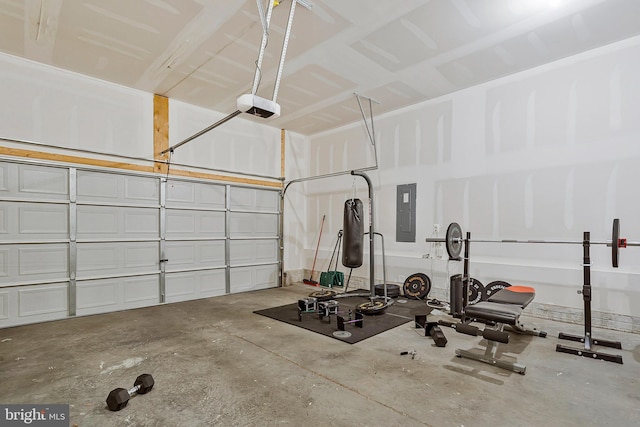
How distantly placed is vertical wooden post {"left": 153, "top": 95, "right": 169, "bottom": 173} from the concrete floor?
2824 mm

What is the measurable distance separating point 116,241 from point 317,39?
435 cm

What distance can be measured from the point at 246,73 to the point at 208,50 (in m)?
0.71

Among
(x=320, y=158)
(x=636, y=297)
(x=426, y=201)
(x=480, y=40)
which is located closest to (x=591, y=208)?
(x=636, y=297)

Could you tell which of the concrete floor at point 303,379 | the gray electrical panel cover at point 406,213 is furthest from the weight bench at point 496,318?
the gray electrical panel cover at point 406,213

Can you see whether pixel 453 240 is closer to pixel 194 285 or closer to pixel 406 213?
pixel 406 213

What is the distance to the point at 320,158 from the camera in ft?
24.8

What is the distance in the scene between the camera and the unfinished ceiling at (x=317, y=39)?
10.9ft

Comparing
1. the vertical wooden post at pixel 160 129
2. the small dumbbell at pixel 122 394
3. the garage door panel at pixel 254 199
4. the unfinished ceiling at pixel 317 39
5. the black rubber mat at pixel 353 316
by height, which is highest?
the unfinished ceiling at pixel 317 39

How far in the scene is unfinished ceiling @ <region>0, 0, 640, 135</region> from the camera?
10.9ft

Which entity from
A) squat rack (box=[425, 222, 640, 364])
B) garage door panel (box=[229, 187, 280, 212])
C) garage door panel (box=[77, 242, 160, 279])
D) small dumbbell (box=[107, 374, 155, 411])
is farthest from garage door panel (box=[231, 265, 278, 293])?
squat rack (box=[425, 222, 640, 364])

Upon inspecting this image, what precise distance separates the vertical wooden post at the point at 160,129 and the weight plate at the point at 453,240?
4.81m

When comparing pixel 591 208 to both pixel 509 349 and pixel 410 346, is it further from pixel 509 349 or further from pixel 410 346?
pixel 410 346

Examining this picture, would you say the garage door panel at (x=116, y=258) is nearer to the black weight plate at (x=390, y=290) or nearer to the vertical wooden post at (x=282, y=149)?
the vertical wooden post at (x=282, y=149)

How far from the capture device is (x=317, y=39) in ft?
12.7
